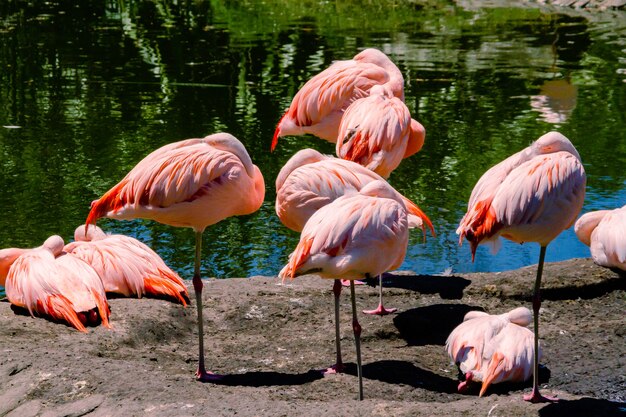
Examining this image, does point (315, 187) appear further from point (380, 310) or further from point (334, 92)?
point (334, 92)

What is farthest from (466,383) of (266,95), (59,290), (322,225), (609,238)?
(266,95)

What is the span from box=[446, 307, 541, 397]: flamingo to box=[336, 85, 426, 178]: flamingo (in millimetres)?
1462

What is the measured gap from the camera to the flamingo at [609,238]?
541 centimetres

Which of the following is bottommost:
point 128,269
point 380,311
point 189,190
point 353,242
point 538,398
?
point 380,311

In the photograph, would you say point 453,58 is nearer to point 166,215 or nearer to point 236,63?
point 236,63

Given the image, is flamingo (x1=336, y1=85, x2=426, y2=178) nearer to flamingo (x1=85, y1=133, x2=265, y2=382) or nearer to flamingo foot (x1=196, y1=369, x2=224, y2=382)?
flamingo (x1=85, y1=133, x2=265, y2=382)

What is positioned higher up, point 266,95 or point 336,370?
point 266,95

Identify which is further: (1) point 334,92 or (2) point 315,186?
(1) point 334,92

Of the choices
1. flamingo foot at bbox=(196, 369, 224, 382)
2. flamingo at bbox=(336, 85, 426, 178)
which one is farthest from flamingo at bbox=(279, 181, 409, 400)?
flamingo at bbox=(336, 85, 426, 178)

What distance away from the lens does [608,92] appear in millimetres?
10500

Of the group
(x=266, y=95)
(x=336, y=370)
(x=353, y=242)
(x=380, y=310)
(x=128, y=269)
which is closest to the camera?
(x=353, y=242)

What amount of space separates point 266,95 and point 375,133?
4.92m

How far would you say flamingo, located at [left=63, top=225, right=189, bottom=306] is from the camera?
520 centimetres

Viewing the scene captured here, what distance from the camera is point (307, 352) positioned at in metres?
4.82
